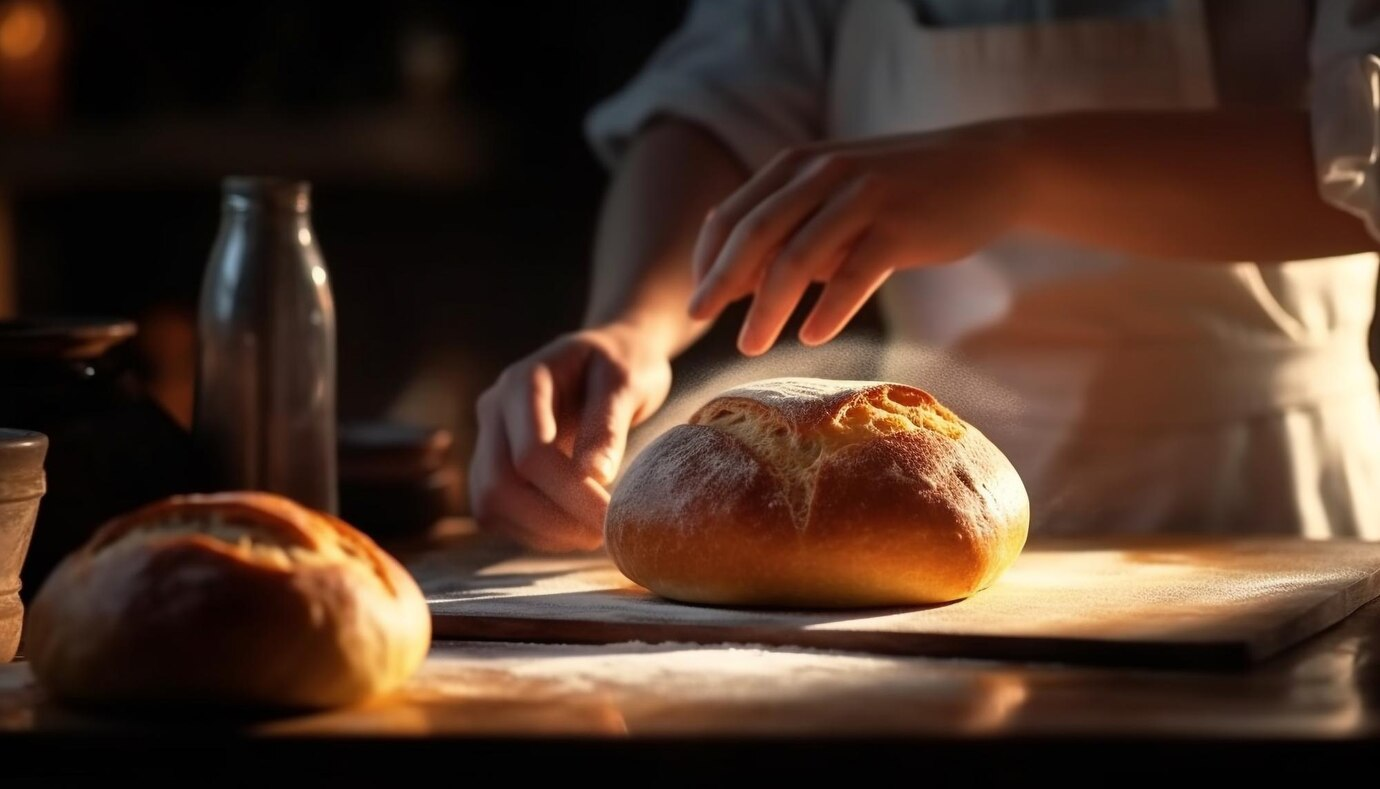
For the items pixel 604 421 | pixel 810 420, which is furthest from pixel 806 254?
pixel 604 421

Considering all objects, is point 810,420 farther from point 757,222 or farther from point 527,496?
point 527,496

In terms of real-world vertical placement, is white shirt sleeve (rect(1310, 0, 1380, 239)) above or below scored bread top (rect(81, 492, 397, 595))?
above

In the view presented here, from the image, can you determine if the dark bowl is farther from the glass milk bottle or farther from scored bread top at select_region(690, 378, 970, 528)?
scored bread top at select_region(690, 378, 970, 528)

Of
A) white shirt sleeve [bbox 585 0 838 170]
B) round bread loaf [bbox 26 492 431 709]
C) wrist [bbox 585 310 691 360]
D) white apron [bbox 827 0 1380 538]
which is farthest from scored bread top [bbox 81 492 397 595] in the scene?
white shirt sleeve [bbox 585 0 838 170]

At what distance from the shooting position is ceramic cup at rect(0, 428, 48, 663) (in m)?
1.04

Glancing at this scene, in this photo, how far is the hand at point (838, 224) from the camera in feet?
4.58

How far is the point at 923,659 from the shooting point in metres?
1.09

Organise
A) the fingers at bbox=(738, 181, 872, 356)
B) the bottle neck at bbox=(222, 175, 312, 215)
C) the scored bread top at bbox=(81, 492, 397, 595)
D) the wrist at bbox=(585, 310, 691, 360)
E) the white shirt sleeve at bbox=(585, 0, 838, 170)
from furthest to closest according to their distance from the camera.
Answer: the white shirt sleeve at bbox=(585, 0, 838, 170) → the wrist at bbox=(585, 310, 691, 360) → the bottle neck at bbox=(222, 175, 312, 215) → the fingers at bbox=(738, 181, 872, 356) → the scored bread top at bbox=(81, 492, 397, 595)

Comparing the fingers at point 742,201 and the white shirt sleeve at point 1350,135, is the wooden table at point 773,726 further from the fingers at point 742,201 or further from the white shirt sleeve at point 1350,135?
the white shirt sleeve at point 1350,135

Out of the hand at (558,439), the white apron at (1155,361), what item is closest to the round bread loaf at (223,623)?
the hand at (558,439)

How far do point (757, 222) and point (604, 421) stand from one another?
0.82 feet

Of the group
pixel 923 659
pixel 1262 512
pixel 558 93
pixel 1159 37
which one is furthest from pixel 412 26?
pixel 923 659

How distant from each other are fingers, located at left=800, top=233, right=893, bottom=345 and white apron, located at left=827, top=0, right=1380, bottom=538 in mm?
394

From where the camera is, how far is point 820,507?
1258 mm
